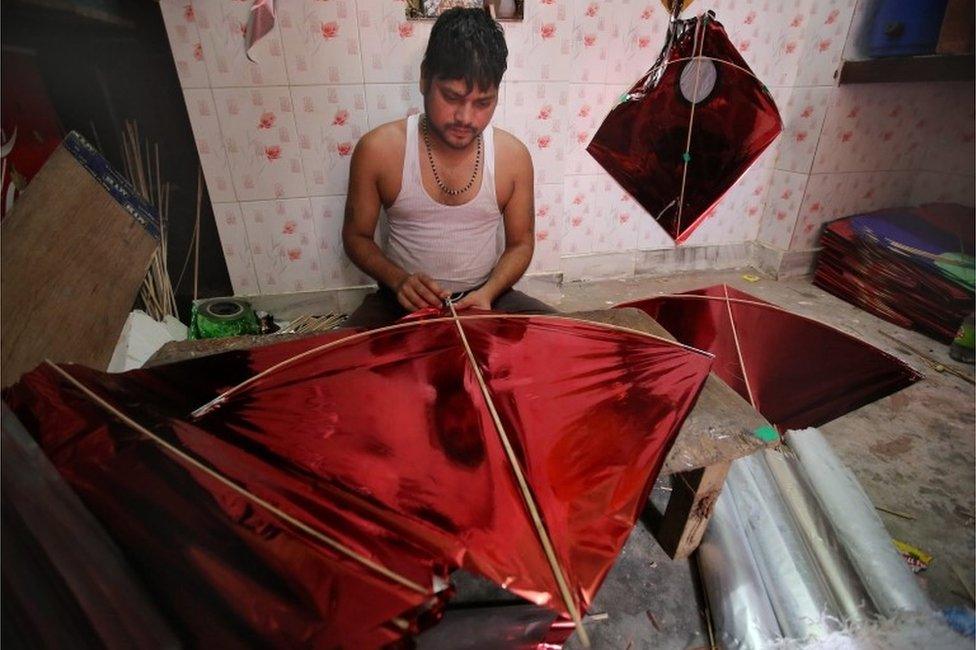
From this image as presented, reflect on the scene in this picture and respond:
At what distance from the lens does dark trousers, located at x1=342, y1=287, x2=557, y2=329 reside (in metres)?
1.51

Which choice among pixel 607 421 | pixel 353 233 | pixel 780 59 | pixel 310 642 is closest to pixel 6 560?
pixel 310 642

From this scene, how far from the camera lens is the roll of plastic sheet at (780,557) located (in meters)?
1.05

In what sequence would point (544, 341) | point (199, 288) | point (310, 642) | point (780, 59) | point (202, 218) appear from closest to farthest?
point (310, 642), point (544, 341), point (202, 218), point (199, 288), point (780, 59)

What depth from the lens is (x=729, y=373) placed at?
1411mm

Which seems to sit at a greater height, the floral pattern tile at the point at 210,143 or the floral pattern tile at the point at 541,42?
the floral pattern tile at the point at 541,42

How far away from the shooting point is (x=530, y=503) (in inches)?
25.4

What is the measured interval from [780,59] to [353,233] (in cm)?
254

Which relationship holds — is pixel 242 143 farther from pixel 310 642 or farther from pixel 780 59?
pixel 780 59

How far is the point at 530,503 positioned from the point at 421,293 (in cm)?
82

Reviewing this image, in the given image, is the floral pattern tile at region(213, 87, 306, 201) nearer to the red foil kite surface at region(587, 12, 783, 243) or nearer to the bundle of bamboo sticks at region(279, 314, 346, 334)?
the bundle of bamboo sticks at region(279, 314, 346, 334)

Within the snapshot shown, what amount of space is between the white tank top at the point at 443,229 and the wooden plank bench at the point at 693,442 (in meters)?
0.60

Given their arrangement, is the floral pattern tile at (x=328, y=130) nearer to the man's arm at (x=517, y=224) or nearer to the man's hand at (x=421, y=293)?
the man's arm at (x=517, y=224)

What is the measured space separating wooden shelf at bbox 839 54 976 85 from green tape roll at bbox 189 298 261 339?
10.6 feet

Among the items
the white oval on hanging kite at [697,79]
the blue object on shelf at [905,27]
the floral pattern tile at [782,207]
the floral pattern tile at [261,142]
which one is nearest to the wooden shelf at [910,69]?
the blue object on shelf at [905,27]
